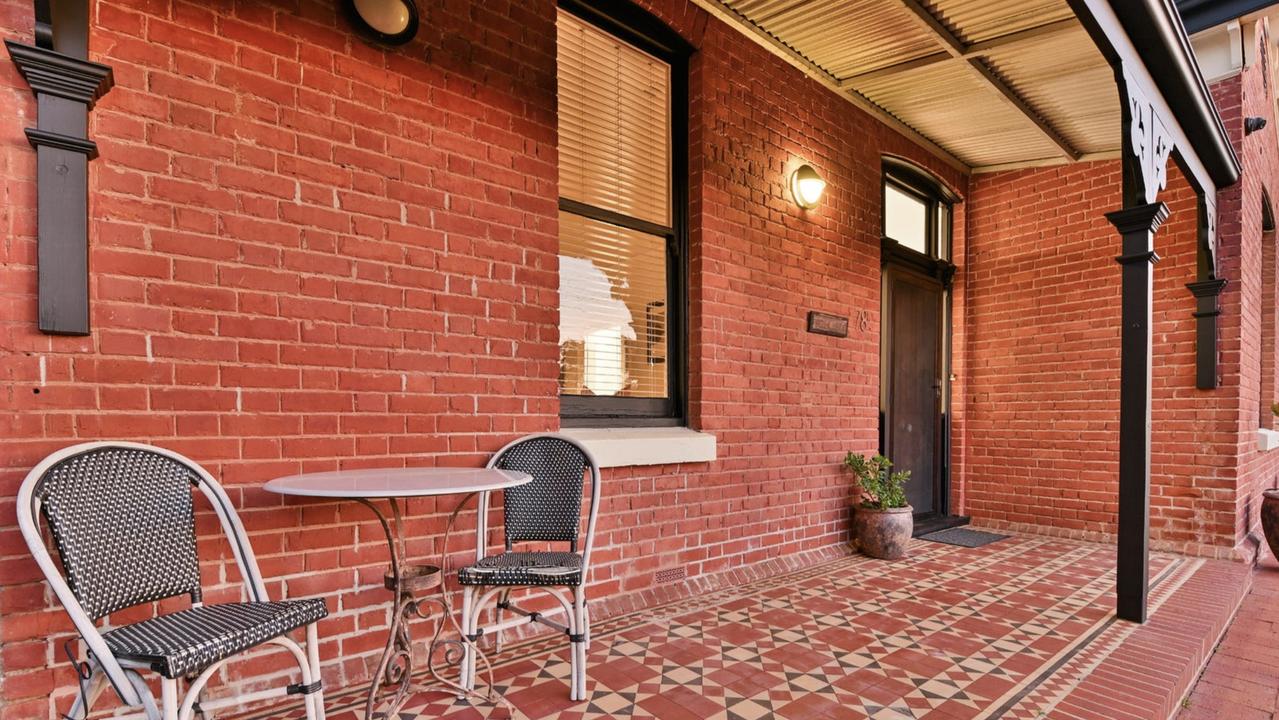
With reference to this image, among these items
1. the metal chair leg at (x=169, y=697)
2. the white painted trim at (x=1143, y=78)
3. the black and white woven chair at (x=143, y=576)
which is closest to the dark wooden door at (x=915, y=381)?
the white painted trim at (x=1143, y=78)

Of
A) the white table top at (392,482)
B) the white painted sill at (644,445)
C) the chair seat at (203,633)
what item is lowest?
the chair seat at (203,633)

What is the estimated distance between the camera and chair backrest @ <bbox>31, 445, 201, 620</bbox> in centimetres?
158

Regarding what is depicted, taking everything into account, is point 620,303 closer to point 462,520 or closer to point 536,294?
point 536,294

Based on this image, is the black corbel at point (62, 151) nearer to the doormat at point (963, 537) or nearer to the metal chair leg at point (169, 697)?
the metal chair leg at point (169, 697)

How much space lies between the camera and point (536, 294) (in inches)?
115

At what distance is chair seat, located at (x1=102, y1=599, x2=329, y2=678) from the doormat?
4.73 metres

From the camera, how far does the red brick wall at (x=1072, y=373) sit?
481cm

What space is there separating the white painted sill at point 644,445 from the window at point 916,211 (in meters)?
2.86

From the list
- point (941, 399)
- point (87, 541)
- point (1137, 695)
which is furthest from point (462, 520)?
point (941, 399)

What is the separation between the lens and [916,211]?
5.76 m

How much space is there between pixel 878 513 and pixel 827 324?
134 cm

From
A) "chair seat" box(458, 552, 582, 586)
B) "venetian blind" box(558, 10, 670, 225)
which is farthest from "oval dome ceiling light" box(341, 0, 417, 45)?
"chair seat" box(458, 552, 582, 586)

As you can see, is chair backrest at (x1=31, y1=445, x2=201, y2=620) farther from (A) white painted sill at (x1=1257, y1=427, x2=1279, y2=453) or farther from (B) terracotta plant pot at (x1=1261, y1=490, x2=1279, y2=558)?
(A) white painted sill at (x1=1257, y1=427, x2=1279, y2=453)

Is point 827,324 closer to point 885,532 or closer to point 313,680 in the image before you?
point 885,532
